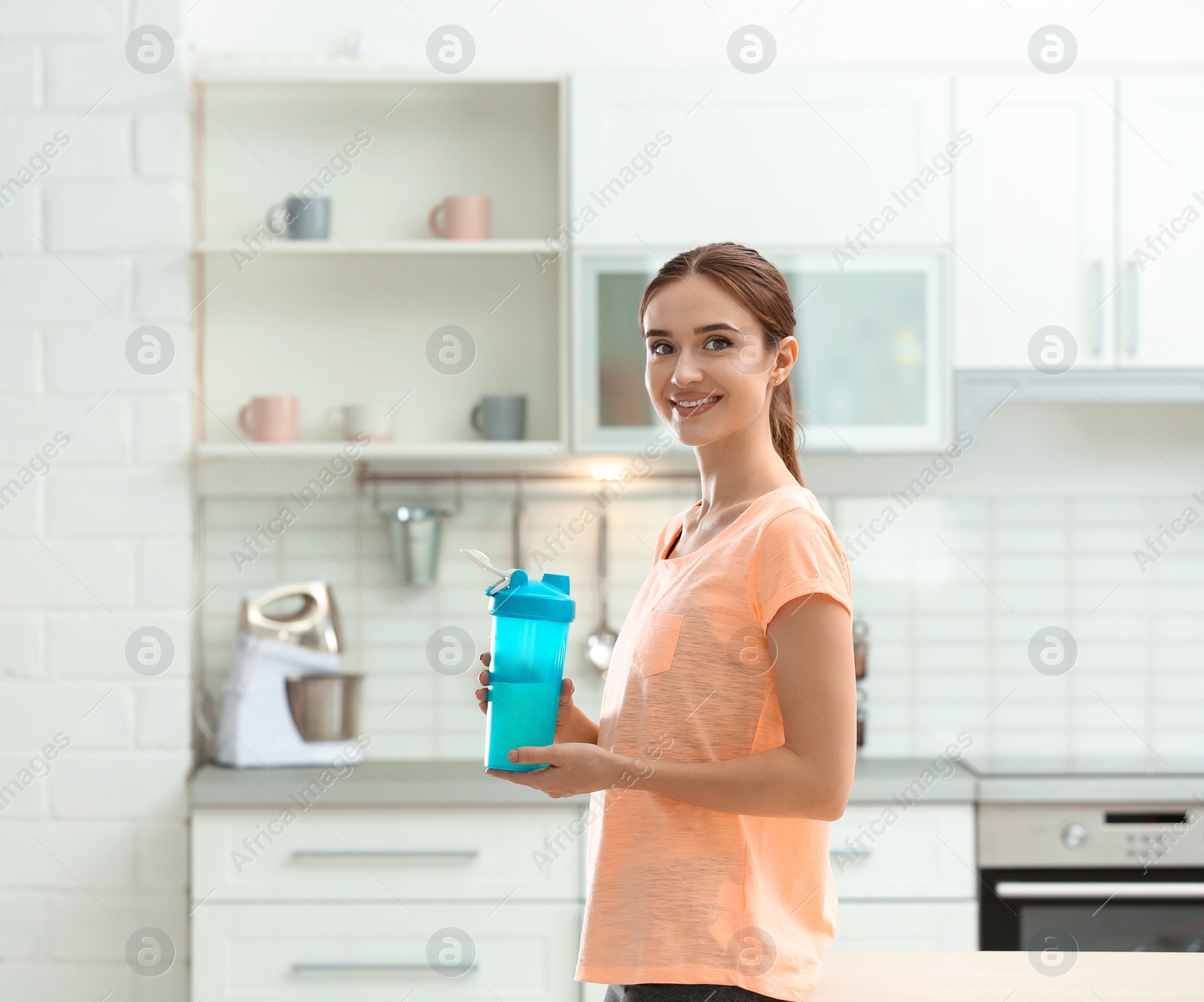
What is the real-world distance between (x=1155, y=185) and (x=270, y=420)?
1.85 meters

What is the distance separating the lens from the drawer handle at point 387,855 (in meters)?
1.96

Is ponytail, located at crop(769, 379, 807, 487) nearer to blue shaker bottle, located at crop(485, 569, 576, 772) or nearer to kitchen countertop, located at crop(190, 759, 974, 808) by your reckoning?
blue shaker bottle, located at crop(485, 569, 576, 772)

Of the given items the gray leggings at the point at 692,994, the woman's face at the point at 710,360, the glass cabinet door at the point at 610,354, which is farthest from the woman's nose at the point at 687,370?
the glass cabinet door at the point at 610,354

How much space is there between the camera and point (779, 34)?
2357 mm

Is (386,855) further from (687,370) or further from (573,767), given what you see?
(687,370)

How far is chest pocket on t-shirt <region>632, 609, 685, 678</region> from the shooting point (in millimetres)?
895

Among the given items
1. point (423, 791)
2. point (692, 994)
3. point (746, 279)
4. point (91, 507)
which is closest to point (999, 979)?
point (692, 994)

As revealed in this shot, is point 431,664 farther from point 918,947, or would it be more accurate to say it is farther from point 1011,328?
point 1011,328

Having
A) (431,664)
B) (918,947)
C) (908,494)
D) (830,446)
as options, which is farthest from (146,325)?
(918,947)

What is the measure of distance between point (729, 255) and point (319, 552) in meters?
1.61

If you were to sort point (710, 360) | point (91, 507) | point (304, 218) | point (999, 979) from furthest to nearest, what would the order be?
point (304, 218)
point (91, 507)
point (999, 979)
point (710, 360)

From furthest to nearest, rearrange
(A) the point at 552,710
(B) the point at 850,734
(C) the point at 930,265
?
1. (C) the point at 930,265
2. (A) the point at 552,710
3. (B) the point at 850,734

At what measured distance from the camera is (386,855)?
197 cm

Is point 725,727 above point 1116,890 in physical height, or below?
above
